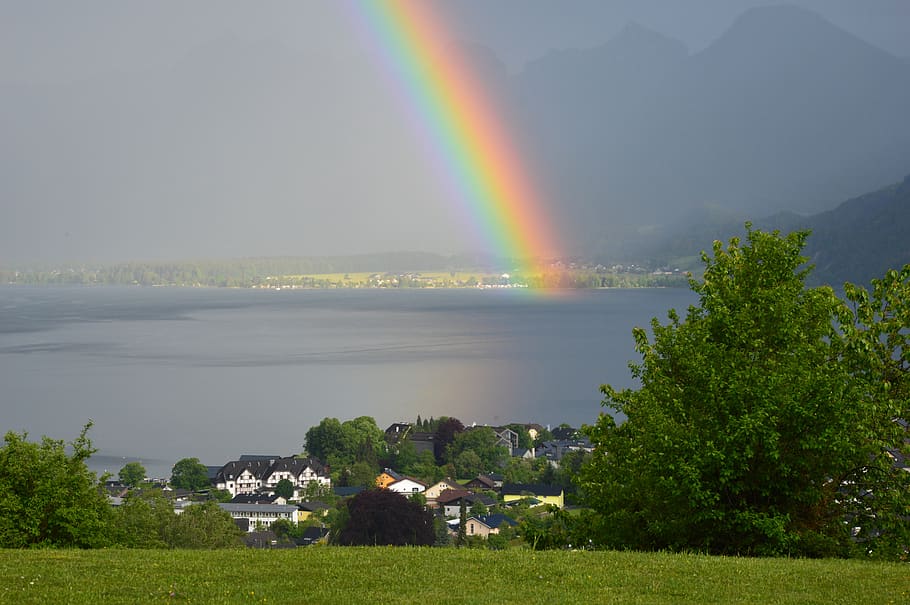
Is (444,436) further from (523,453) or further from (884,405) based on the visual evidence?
(884,405)

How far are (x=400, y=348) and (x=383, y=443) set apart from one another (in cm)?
8376

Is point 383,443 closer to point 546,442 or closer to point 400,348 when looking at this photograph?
point 546,442

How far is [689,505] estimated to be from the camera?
1416 centimetres

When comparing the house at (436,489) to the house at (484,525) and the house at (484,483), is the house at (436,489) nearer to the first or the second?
the house at (484,483)

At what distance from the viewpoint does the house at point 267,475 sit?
6156cm

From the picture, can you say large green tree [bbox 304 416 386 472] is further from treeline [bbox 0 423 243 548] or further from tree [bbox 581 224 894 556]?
tree [bbox 581 224 894 556]

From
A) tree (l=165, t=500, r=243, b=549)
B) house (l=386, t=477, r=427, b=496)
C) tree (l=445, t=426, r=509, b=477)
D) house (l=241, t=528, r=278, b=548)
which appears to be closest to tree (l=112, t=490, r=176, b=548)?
tree (l=165, t=500, r=243, b=549)

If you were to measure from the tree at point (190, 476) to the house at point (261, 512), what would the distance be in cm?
918

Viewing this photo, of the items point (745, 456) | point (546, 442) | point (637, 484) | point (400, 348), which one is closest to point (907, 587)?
point (745, 456)

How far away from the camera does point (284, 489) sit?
58.7 m

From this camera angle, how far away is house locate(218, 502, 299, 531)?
53.4 metres

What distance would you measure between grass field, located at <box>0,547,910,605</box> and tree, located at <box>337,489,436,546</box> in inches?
1190

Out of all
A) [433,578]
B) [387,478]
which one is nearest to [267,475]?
[387,478]

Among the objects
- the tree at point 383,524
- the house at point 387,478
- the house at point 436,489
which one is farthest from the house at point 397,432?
the tree at point 383,524
